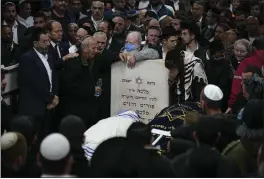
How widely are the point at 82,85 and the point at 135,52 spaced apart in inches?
38.7

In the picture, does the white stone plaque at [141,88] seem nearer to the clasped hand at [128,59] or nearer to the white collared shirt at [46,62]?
the clasped hand at [128,59]

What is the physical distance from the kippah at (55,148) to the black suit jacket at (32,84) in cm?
450

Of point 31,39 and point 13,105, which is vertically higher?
point 31,39

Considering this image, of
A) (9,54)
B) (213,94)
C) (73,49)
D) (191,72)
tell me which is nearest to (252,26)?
(191,72)

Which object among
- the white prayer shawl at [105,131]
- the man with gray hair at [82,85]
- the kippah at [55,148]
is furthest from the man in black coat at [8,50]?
the kippah at [55,148]

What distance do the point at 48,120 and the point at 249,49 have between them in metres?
3.13

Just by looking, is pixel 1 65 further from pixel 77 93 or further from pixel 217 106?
pixel 217 106

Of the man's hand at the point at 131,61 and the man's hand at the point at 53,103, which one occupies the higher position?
the man's hand at the point at 131,61

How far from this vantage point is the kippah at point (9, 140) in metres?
7.36

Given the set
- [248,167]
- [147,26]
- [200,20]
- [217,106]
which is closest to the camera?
[248,167]

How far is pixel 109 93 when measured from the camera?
1212cm

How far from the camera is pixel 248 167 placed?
7789 mm

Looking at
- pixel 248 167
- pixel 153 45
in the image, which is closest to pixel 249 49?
pixel 153 45

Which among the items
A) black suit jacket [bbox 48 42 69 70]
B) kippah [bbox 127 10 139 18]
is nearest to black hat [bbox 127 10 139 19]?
kippah [bbox 127 10 139 18]
